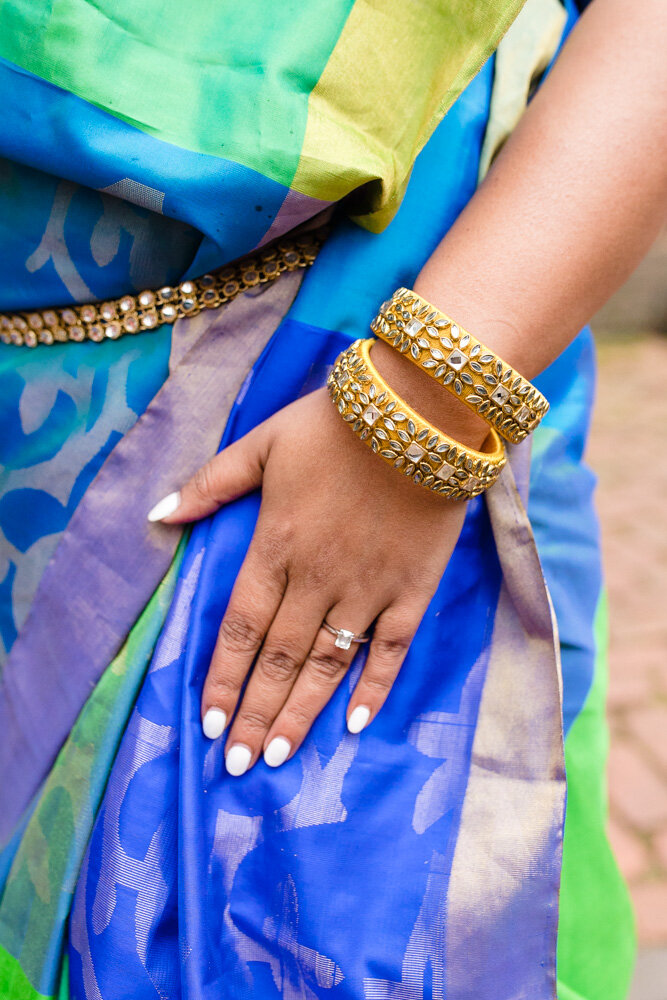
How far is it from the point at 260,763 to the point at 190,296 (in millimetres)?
501

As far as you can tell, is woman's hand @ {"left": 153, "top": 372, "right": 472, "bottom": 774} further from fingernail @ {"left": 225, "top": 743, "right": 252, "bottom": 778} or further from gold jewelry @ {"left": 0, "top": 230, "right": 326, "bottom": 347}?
gold jewelry @ {"left": 0, "top": 230, "right": 326, "bottom": 347}

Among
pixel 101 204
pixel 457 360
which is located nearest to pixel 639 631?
pixel 457 360

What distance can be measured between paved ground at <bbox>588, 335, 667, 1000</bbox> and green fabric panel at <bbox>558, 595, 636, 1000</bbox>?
100 centimetres

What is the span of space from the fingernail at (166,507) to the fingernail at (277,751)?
26 cm

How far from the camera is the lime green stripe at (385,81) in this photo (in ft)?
2.29

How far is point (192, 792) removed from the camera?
717mm

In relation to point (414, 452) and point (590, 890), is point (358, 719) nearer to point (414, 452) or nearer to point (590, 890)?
point (414, 452)

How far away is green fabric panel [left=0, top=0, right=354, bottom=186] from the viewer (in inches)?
27.2

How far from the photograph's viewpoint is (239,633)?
30.0 inches

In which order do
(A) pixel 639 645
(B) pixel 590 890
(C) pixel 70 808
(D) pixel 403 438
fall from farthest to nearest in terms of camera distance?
1. (A) pixel 639 645
2. (B) pixel 590 890
3. (C) pixel 70 808
4. (D) pixel 403 438

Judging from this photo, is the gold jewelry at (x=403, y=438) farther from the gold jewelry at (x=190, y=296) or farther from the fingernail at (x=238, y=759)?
the fingernail at (x=238, y=759)

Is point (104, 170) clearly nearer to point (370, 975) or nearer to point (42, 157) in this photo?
point (42, 157)

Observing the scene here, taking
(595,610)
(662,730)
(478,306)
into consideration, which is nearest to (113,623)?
(478,306)

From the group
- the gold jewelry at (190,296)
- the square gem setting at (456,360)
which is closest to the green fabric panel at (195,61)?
the gold jewelry at (190,296)
